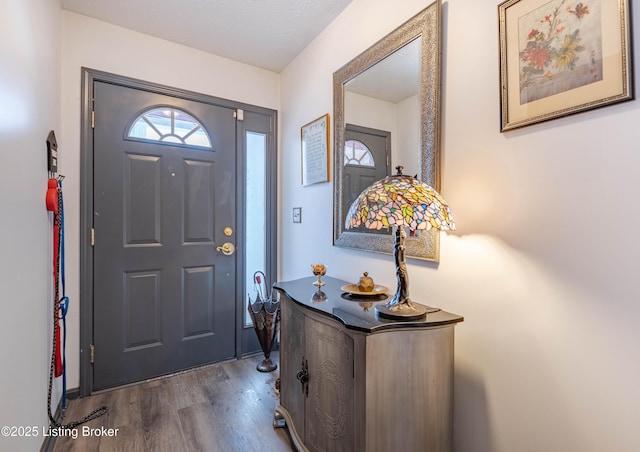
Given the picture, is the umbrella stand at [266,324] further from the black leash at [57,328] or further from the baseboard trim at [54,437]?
the baseboard trim at [54,437]

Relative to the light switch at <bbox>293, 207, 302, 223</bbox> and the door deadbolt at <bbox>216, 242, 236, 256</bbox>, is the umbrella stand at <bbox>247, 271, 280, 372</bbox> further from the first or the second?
the light switch at <bbox>293, 207, 302, 223</bbox>

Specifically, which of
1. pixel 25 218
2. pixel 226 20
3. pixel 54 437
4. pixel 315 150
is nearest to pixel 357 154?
pixel 315 150

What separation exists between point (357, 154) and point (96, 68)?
6.21 ft

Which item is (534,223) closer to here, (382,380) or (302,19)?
(382,380)

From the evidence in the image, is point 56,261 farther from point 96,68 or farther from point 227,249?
point 96,68

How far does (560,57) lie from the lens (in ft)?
3.06

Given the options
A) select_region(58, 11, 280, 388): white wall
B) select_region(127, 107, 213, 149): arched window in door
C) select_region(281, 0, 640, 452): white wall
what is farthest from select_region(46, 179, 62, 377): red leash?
select_region(281, 0, 640, 452): white wall

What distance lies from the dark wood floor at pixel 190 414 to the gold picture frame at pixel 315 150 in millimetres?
1523

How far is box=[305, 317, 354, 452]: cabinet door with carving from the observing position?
1098 mm

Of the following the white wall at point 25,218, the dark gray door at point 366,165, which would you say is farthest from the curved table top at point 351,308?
the white wall at point 25,218

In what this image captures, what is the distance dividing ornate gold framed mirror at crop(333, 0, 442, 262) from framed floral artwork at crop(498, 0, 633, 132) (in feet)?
0.94

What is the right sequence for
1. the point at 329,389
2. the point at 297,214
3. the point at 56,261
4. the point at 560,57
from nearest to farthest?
the point at 560,57, the point at 329,389, the point at 56,261, the point at 297,214

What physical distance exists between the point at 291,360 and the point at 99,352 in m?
1.47

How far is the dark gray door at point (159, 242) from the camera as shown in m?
2.08
